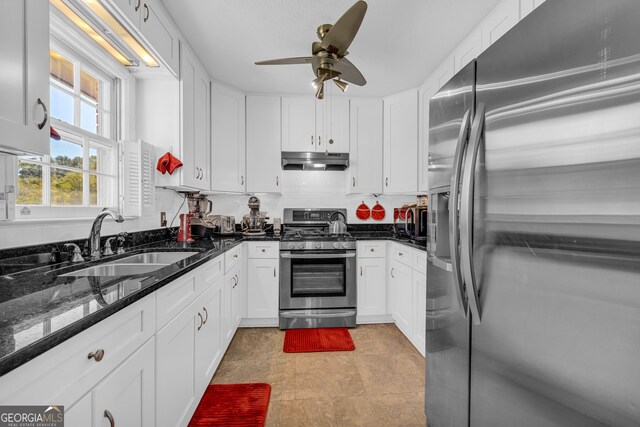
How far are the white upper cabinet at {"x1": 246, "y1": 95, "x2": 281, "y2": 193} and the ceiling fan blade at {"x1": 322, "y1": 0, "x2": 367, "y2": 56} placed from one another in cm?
148

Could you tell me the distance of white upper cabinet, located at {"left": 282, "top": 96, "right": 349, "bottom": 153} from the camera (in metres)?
3.19

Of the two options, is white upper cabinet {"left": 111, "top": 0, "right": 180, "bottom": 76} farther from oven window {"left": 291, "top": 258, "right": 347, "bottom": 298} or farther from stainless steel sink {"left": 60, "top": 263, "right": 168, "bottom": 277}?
oven window {"left": 291, "top": 258, "right": 347, "bottom": 298}

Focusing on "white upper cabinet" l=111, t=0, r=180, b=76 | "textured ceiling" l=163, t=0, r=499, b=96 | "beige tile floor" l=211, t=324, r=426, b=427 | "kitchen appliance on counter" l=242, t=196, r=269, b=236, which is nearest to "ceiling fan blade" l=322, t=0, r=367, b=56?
"textured ceiling" l=163, t=0, r=499, b=96

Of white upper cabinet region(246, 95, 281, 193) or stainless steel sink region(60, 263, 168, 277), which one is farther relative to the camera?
white upper cabinet region(246, 95, 281, 193)

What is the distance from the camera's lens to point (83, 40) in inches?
64.7

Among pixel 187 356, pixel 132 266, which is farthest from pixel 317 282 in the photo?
pixel 132 266

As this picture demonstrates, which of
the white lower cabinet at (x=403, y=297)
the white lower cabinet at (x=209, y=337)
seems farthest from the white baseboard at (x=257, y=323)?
the white lower cabinet at (x=403, y=297)

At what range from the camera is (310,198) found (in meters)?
3.50

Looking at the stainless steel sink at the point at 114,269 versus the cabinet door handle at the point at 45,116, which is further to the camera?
the stainless steel sink at the point at 114,269

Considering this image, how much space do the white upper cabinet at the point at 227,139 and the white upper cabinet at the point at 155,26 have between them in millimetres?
777

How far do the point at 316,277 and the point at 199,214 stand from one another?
1382 mm

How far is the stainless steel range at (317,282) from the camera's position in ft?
9.36

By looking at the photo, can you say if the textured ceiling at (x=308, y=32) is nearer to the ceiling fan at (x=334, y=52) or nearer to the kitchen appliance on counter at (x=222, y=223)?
the ceiling fan at (x=334, y=52)

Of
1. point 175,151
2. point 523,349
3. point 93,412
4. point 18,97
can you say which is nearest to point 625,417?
point 523,349
